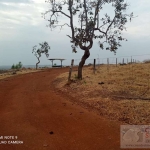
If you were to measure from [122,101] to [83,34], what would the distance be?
7.80 m

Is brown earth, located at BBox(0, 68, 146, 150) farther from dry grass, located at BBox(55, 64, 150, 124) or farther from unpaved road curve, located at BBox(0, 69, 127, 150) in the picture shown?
dry grass, located at BBox(55, 64, 150, 124)

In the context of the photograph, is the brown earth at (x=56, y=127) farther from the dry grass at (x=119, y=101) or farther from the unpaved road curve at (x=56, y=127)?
the dry grass at (x=119, y=101)

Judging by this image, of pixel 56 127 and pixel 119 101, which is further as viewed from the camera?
pixel 119 101

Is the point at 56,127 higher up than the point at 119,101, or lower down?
lower down

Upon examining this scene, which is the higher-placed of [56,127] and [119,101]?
[119,101]

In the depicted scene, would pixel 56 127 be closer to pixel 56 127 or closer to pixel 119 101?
pixel 56 127

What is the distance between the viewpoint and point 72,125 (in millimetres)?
6098

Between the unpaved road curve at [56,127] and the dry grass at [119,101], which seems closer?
the unpaved road curve at [56,127]

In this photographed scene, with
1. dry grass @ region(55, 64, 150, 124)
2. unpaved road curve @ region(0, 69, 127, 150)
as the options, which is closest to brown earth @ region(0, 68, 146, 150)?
unpaved road curve @ region(0, 69, 127, 150)

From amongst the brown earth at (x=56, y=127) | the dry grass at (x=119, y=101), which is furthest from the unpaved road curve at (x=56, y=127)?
the dry grass at (x=119, y=101)

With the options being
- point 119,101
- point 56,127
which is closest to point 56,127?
point 56,127

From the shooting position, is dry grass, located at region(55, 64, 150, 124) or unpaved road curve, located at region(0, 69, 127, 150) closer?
unpaved road curve, located at region(0, 69, 127, 150)

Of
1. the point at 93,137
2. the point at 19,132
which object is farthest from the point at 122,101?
the point at 19,132

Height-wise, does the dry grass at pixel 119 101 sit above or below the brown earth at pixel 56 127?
above
